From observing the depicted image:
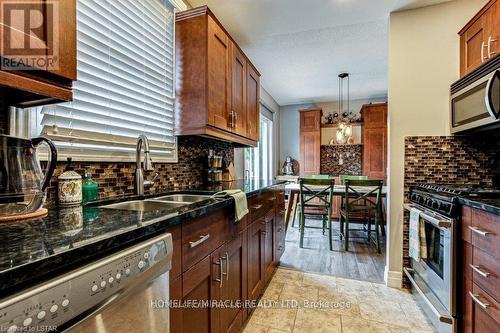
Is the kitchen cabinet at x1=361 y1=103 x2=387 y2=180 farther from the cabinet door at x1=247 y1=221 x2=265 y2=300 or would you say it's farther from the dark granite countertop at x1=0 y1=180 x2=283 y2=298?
A: the dark granite countertop at x1=0 y1=180 x2=283 y2=298

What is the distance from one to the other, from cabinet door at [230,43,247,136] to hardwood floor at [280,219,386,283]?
5.42 feet

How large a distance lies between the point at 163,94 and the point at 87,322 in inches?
62.8

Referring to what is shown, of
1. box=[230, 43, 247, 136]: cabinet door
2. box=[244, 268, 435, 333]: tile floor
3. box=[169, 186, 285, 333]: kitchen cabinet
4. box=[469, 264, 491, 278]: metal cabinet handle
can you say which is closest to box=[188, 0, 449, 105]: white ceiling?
box=[230, 43, 247, 136]: cabinet door

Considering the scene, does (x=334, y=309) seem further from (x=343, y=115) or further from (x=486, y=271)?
(x=343, y=115)

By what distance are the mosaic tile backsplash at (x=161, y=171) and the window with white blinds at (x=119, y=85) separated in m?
0.07

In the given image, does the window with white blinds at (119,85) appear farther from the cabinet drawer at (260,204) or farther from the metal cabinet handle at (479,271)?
the metal cabinet handle at (479,271)

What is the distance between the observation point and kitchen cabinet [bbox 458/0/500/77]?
5.61ft

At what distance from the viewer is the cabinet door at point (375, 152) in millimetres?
4961

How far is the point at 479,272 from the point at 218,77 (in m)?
2.05

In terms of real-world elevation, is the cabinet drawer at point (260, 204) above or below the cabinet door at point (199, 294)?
above

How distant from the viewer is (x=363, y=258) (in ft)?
9.78

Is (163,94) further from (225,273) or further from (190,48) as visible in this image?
(225,273)

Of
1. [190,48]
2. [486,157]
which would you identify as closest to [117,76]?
[190,48]

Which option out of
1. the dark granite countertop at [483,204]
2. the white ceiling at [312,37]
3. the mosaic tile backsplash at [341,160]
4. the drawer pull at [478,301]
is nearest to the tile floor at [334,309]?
the drawer pull at [478,301]
